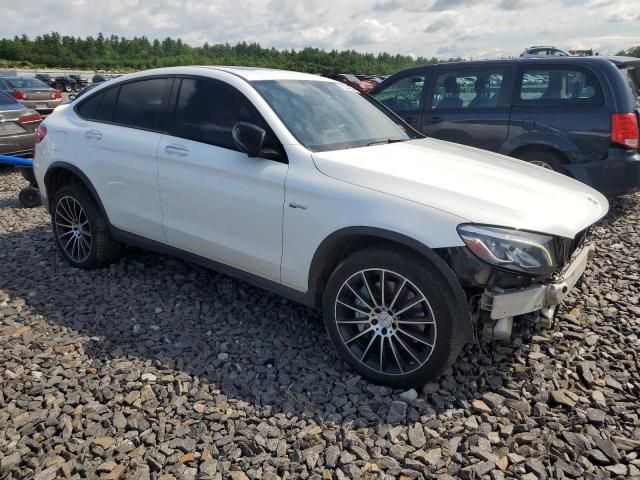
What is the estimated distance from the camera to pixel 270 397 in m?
2.97

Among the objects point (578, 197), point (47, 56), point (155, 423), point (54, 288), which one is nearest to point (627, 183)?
point (578, 197)

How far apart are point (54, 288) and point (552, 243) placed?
12.5 ft

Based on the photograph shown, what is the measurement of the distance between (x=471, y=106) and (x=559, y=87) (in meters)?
1.04

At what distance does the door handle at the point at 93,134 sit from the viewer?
4.36m

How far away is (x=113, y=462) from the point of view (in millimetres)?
2479

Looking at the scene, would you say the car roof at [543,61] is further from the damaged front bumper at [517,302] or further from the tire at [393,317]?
the tire at [393,317]

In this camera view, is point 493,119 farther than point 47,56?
No

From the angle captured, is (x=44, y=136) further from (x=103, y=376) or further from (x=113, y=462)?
(x=113, y=462)

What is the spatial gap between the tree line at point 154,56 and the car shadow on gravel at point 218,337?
6432 cm

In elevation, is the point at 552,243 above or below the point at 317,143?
below

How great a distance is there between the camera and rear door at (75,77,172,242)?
158 inches

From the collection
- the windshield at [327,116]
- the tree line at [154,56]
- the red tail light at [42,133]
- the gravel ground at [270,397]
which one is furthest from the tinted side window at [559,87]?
the tree line at [154,56]

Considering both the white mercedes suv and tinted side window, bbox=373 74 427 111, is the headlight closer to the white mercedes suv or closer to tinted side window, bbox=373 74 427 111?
the white mercedes suv

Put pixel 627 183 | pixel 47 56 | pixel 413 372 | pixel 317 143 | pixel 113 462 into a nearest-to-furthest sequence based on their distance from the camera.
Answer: pixel 113 462 < pixel 413 372 < pixel 317 143 < pixel 627 183 < pixel 47 56
